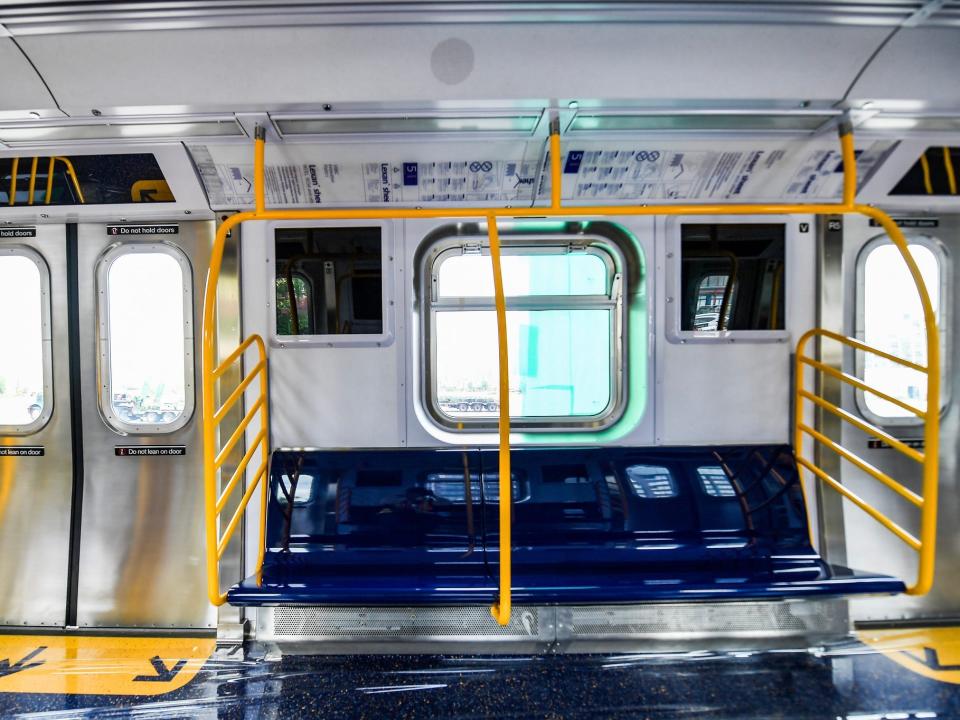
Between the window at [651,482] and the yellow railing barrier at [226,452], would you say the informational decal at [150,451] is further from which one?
the window at [651,482]

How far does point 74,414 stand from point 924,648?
4637 mm

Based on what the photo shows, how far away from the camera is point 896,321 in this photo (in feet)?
9.53

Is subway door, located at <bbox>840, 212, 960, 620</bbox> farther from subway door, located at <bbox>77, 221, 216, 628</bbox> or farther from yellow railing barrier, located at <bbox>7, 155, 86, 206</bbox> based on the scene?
yellow railing barrier, located at <bbox>7, 155, 86, 206</bbox>

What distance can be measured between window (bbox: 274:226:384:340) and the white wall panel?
90cm

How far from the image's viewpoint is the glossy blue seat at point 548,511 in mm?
2520

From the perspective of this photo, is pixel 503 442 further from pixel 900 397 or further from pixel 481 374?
pixel 900 397

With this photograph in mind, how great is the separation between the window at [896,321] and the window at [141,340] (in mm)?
3795

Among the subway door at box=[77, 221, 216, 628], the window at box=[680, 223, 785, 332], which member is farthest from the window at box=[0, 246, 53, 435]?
the window at box=[680, 223, 785, 332]

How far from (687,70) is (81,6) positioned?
2068 millimetres

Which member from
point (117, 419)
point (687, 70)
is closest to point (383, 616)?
point (117, 419)

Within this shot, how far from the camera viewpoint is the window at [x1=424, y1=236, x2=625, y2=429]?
2.87 metres

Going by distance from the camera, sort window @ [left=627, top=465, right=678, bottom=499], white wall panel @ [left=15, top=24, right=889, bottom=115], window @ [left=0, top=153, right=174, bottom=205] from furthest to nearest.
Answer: window @ [left=627, top=465, right=678, bottom=499] < window @ [left=0, top=153, right=174, bottom=205] < white wall panel @ [left=15, top=24, right=889, bottom=115]

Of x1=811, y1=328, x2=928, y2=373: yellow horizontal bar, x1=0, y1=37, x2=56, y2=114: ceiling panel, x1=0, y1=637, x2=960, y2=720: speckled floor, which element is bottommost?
x1=0, y1=637, x2=960, y2=720: speckled floor

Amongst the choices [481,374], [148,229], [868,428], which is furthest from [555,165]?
[148,229]
